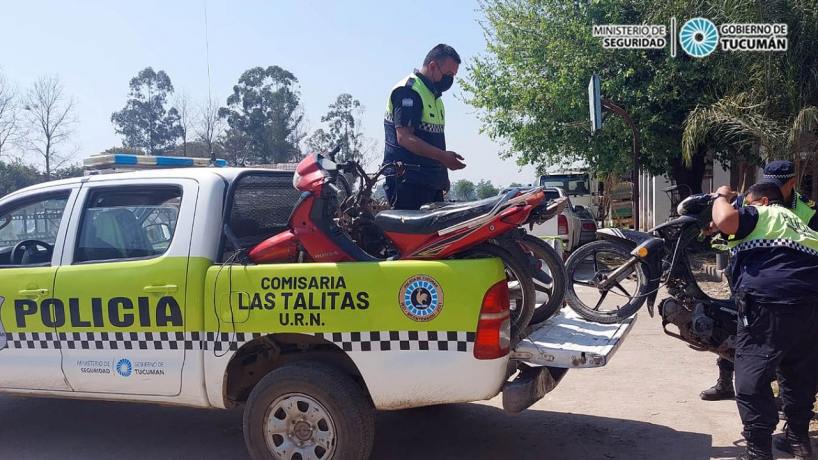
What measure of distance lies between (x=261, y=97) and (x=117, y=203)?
3892 cm

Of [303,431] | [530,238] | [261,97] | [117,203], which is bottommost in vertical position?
[303,431]

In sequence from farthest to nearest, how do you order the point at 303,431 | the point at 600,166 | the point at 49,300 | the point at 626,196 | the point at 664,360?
the point at 626,196, the point at 600,166, the point at 664,360, the point at 49,300, the point at 303,431

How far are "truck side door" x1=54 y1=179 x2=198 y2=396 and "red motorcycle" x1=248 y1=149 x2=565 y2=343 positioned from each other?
55 centimetres

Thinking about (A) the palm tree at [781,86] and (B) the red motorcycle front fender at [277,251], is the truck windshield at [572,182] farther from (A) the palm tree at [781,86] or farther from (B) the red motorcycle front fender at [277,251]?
(B) the red motorcycle front fender at [277,251]

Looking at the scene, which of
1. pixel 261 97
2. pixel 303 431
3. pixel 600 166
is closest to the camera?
pixel 303 431

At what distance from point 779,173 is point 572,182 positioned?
61.6ft

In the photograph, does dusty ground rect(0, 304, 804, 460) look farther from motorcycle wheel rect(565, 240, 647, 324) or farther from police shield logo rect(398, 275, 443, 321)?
police shield logo rect(398, 275, 443, 321)

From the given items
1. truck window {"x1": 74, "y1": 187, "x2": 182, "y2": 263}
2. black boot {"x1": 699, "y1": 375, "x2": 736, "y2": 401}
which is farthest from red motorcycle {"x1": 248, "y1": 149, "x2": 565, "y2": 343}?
black boot {"x1": 699, "y1": 375, "x2": 736, "y2": 401}

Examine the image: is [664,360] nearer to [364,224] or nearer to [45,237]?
[364,224]

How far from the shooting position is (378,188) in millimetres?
5145

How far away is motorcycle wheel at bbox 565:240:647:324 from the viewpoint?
5004 millimetres

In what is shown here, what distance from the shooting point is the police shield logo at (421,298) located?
373cm

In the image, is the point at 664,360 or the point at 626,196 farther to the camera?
the point at 626,196

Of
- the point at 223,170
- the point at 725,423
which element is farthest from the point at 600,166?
the point at 223,170
